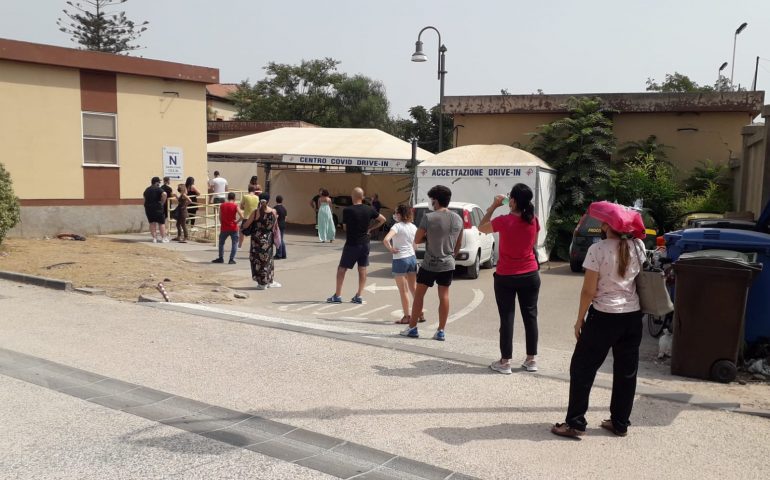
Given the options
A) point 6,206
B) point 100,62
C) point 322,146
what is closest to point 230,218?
point 6,206

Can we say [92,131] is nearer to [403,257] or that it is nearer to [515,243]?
[403,257]

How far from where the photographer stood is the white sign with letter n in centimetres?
2000

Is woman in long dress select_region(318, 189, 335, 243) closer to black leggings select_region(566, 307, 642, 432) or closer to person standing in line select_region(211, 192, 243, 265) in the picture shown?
person standing in line select_region(211, 192, 243, 265)

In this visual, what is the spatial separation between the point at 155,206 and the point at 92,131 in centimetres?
330

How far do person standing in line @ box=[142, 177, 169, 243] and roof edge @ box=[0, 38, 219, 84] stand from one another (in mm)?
3722

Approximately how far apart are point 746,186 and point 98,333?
14720 millimetres

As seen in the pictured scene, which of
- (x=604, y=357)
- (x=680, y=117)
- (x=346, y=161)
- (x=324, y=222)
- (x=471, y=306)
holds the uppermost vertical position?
(x=680, y=117)

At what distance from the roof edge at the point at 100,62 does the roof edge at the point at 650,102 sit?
9.42 meters

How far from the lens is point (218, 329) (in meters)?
8.55

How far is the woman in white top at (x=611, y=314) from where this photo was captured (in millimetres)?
5074

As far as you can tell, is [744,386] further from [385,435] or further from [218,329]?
[218,329]

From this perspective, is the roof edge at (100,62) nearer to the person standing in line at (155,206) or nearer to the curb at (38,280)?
the person standing in line at (155,206)

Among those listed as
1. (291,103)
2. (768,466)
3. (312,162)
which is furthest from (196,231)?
(291,103)

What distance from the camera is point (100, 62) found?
18.4 metres
